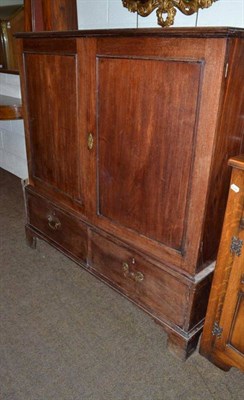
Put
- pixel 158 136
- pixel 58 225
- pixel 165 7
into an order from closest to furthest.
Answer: pixel 158 136, pixel 165 7, pixel 58 225

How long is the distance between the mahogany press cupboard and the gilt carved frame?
0.50 m

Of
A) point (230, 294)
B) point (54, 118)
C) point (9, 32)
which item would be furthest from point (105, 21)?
point (230, 294)

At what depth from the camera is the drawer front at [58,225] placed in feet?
5.64

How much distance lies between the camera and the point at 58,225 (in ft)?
6.02

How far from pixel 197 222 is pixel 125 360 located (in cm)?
67

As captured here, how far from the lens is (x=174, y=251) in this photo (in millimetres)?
1287

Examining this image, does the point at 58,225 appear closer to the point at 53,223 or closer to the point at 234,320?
the point at 53,223

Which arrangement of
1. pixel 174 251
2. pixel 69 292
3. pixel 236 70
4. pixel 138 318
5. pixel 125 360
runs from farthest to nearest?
pixel 69 292
pixel 138 318
pixel 125 360
pixel 174 251
pixel 236 70

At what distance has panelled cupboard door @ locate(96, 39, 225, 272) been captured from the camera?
1035 millimetres

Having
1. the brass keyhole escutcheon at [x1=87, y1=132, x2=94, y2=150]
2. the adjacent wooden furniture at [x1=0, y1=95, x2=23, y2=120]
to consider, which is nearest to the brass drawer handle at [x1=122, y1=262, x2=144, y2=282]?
the brass keyhole escutcheon at [x1=87, y1=132, x2=94, y2=150]

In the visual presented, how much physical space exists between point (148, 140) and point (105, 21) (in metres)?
1.08

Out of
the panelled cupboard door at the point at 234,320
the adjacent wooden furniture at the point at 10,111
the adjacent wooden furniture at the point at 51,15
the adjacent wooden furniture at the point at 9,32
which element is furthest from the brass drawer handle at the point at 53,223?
the adjacent wooden furniture at the point at 9,32

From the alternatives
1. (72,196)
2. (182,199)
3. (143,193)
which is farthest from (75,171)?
(182,199)

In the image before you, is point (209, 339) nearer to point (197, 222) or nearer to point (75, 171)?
Answer: point (197, 222)
